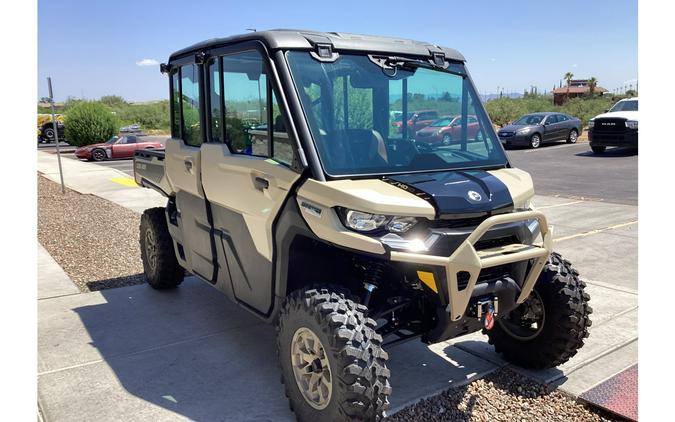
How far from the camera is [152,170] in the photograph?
5.68 metres

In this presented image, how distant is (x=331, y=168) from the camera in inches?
130

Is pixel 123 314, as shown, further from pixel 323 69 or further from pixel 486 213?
pixel 486 213

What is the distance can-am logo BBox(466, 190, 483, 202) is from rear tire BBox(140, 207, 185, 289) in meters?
3.52

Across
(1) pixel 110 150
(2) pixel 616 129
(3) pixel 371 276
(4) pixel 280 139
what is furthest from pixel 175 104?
(1) pixel 110 150

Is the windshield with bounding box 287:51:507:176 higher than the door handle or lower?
higher

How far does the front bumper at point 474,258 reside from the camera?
9.77 ft

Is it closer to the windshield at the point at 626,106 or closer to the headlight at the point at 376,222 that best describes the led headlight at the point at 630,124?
the windshield at the point at 626,106

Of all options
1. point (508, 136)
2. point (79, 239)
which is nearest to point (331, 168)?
point (79, 239)

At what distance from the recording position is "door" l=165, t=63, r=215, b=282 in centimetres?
457

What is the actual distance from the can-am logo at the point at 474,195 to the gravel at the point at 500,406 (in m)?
1.37

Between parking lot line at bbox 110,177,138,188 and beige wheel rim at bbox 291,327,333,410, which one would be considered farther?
parking lot line at bbox 110,177,138,188

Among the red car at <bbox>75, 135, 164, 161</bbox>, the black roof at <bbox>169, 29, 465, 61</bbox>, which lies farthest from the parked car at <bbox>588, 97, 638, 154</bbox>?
the black roof at <bbox>169, 29, 465, 61</bbox>

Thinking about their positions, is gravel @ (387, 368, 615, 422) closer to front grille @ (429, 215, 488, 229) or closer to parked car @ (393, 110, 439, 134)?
front grille @ (429, 215, 488, 229)

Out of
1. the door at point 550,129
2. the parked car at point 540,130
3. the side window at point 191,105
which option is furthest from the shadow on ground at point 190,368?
the door at point 550,129
